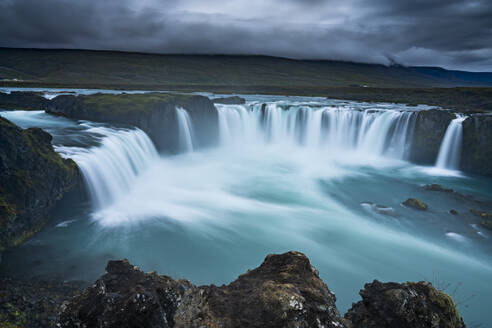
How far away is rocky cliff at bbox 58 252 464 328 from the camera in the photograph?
2.90 metres

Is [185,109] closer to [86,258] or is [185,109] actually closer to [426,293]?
[86,258]

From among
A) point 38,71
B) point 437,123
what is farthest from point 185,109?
point 38,71

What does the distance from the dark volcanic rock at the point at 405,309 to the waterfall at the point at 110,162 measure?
40.5ft

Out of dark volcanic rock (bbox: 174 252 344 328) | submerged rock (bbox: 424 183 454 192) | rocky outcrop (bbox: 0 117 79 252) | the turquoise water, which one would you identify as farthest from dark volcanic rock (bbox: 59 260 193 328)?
submerged rock (bbox: 424 183 454 192)

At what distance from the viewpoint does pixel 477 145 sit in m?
22.1

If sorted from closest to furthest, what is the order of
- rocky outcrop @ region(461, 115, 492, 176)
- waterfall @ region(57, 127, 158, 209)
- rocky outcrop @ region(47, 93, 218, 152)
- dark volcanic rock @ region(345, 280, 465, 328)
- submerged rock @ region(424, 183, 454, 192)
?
dark volcanic rock @ region(345, 280, 465, 328) → waterfall @ region(57, 127, 158, 209) → submerged rock @ region(424, 183, 454, 192) → rocky outcrop @ region(461, 115, 492, 176) → rocky outcrop @ region(47, 93, 218, 152)

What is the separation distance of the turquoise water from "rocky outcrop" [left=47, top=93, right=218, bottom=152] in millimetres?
2593

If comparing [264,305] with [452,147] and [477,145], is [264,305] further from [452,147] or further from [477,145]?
[452,147]

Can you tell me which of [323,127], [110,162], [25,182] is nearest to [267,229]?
[110,162]

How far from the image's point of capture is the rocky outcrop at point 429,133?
2391 cm

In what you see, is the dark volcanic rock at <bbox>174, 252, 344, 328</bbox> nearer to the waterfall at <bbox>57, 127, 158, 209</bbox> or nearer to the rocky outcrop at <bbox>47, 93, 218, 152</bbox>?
the waterfall at <bbox>57, 127, 158, 209</bbox>

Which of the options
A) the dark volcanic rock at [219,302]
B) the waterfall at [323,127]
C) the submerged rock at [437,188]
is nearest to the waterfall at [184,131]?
the waterfall at [323,127]

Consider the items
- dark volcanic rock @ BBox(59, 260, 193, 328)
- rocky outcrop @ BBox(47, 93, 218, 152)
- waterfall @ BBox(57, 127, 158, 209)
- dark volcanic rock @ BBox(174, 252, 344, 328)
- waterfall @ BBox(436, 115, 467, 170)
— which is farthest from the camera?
waterfall @ BBox(436, 115, 467, 170)

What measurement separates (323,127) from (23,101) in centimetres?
3088
